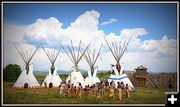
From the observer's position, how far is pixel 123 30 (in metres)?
4.64

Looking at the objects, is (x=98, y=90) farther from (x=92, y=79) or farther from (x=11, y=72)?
(x=11, y=72)

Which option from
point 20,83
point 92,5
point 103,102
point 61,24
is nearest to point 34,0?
A: point 61,24

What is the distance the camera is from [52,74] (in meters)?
4.63

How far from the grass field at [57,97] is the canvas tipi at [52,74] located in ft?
0.22

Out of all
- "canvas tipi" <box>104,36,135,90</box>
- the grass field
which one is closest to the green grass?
the grass field

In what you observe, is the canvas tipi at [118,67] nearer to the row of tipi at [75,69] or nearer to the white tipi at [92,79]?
the row of tipi at [75,69]

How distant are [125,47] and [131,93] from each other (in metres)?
0.60

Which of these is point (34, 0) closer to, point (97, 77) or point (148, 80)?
point (97, 77)

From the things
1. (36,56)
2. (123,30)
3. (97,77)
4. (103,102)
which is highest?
(123,30)

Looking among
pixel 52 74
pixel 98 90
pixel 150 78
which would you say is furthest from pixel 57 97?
pixel 150 78

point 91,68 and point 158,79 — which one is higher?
point 91,68

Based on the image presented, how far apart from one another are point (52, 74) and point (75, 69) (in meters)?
0.31

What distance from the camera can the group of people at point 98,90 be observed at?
15.0ft

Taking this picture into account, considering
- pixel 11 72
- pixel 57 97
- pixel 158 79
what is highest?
pixel 11 72
